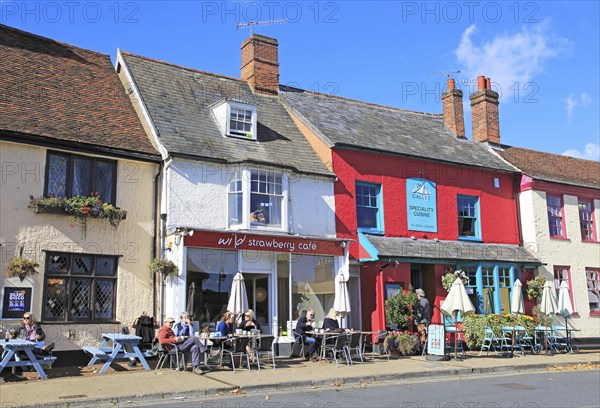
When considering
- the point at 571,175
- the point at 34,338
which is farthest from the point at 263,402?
the point at 571,175

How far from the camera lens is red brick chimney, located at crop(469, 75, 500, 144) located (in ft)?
79.5

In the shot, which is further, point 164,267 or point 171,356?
point 164,267

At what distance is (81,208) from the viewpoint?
47.8 feet

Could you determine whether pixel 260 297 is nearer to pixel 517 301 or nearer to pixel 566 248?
pixel 517 301

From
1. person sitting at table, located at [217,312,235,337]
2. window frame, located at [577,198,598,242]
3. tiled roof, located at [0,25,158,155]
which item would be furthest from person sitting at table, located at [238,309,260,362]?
window frame, located at [577,198,598,242]

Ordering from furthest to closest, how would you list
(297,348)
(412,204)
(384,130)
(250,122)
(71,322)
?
(384,130) < (412,204) < (250,122) < (297,348) < (71,322)

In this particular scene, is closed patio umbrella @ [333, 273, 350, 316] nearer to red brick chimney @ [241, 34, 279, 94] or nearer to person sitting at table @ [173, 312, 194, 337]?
person sitting at table @ [173, 312, 194, 337]

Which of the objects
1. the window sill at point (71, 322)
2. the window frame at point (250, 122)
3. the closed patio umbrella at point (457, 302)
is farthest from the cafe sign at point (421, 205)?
the window sill at point (71, 322)

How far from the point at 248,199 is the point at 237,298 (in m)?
2.91

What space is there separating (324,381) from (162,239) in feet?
19.6

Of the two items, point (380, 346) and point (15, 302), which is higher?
point (15, 302)

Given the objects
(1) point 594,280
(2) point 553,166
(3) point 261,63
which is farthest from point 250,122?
(1) point 594,280

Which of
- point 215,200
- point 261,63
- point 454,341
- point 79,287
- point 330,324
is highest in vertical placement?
point 261,63

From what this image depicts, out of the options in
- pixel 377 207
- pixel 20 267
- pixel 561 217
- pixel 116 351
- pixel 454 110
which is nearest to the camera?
pixel 116 351
